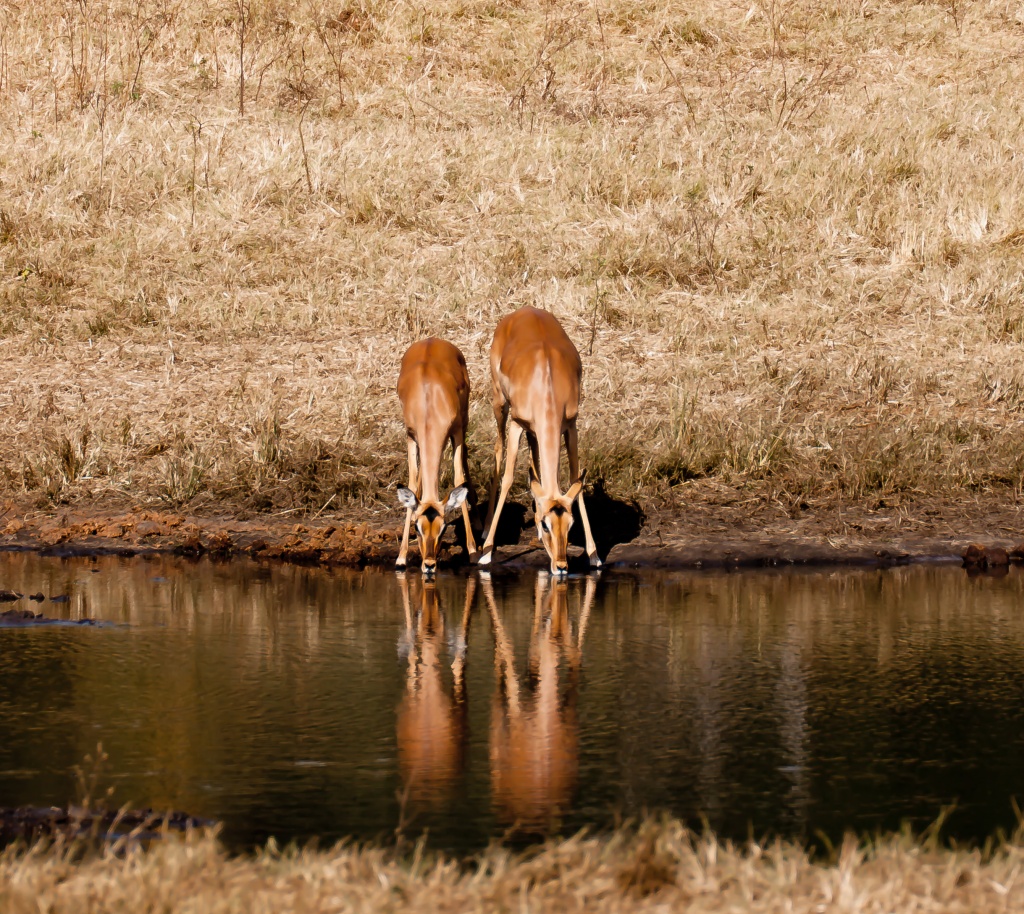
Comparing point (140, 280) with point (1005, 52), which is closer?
point (140, 280)

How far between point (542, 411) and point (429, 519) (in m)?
1.19

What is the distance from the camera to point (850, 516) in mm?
13094

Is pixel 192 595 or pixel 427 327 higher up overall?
pixel 427 327

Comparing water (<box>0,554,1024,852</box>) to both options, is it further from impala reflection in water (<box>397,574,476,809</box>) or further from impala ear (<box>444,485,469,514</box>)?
impala ear (<box>444,485,469,514</box>)

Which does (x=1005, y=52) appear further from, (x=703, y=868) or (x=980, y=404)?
(x=703, y=868)

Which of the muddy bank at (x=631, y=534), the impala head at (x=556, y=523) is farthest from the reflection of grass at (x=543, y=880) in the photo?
the muddy bank at (x=631, y=534)

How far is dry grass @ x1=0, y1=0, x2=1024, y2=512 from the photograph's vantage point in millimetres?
14469

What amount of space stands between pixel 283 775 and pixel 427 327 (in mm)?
11776

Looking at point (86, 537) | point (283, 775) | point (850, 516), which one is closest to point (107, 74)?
point (86, 537)

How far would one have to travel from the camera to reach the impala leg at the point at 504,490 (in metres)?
12.1

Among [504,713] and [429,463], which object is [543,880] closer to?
[504,713]

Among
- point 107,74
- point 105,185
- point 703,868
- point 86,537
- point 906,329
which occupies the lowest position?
point 703,868

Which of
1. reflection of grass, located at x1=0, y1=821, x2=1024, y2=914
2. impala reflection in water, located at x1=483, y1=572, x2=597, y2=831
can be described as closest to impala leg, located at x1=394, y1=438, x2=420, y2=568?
impala reflection in water, located at x1=483, y1=572, x2=597, y2=831

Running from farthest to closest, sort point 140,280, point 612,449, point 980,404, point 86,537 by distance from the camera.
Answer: point 140,280 → point 980,404 → point 612,449 → point 86,537
